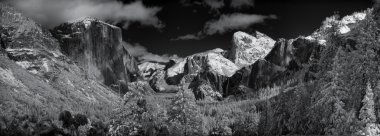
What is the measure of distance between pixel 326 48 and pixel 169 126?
34404mm

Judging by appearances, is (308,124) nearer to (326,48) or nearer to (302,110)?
(302,110)

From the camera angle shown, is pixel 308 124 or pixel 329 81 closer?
pixel 329 81

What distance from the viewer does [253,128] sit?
154 m

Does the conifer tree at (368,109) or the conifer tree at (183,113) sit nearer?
the conifer tree at (368,109)

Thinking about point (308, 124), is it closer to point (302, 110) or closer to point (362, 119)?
point (302, 110)

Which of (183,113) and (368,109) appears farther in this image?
(183,113)

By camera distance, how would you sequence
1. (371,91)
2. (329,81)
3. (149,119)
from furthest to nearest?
(149,119) → (329,81) → (371,91)

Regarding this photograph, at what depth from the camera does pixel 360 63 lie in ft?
120

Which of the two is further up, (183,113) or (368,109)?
(183,113)

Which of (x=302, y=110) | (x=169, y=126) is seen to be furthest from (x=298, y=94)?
(x=169, y=126)

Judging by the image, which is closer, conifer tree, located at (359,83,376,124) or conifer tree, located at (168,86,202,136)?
conifer tree, located at (359,83,376,124)

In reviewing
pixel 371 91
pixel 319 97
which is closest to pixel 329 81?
pixel 319 97

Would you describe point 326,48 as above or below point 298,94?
above

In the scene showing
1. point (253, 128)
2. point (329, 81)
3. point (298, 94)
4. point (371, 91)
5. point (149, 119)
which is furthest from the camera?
point (253, 128)
